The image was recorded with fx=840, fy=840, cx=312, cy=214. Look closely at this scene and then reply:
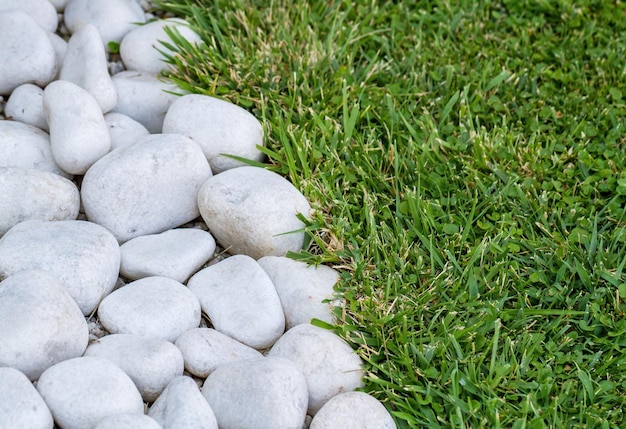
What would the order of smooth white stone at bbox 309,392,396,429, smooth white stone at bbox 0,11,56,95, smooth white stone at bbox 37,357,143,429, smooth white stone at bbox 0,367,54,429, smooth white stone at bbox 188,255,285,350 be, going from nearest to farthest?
smooth white stone at bbox 0,367,54,429, smooth white stone at bbox 37,357,143,429, smooth white stone at bbox 309,392,396,429, smooth white stone at bbox 188,255,285,350, smooth white stone at bbox 0,11,56,95

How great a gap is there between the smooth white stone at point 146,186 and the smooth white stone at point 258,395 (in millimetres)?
671

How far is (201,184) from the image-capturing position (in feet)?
9.17

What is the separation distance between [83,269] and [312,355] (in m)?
0.70

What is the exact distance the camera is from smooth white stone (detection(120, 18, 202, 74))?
3.25 metres

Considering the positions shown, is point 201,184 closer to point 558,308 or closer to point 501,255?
point 501,255

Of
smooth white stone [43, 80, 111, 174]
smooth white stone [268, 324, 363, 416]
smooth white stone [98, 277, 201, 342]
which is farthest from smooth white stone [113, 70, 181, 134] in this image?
smooth white stone [268, 324, 363, 416]

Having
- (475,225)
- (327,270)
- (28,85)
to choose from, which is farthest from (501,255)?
(28,85)

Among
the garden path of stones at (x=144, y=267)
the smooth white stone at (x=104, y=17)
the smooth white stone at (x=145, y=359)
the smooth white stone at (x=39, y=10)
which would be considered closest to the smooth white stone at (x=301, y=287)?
the garden path of stones at (x=144, y=267)

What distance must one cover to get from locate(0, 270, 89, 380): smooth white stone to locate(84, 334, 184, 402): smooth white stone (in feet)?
0.25

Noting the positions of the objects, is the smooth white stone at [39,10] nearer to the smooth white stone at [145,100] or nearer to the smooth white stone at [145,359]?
the smooth white stone at [145,100]

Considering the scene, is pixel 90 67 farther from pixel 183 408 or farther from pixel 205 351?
pixel 183 408

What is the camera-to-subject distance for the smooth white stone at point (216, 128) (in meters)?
2.89

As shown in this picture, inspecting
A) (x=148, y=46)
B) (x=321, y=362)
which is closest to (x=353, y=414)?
(x=321, y=362)

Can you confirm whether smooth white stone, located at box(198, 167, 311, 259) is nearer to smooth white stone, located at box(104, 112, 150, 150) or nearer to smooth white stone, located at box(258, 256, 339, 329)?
smooth white stone, located at box(258, 256, 339, 329)
